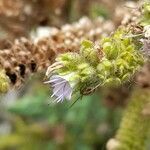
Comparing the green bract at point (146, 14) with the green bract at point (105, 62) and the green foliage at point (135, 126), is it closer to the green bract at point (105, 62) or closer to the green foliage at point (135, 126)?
the green bract at point (105, 62)

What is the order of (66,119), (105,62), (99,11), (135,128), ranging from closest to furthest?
(105,62)
(135,128)
(99,11)
(66,119)

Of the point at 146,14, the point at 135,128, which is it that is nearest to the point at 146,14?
the point at 146,14

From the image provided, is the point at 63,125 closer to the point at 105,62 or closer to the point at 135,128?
the point at 135,128

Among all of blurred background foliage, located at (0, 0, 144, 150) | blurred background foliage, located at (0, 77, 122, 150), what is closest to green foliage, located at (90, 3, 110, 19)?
blurred background foliage, located at (0, 0, 144, 150)

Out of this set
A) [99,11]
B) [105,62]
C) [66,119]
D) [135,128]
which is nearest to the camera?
[105,62]

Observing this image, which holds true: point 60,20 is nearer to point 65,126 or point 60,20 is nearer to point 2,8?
point 2,8

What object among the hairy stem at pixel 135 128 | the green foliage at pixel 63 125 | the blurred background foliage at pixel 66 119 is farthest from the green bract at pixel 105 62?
the green foliage at pixel 63 125

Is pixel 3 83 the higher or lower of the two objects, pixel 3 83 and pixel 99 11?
the lower

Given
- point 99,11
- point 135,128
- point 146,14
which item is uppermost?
point 99,11

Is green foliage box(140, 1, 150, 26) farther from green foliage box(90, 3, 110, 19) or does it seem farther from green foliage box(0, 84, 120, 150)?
green foliage box(0, 84, 120, 150)
